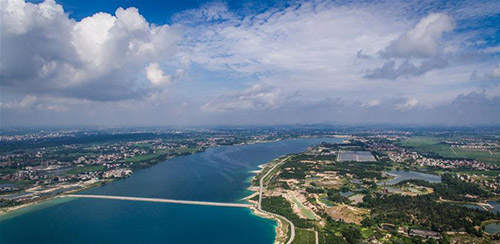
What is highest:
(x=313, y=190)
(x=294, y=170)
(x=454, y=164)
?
(x=294, y=170)

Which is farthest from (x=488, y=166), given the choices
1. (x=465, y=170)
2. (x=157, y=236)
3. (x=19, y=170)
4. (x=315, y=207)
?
(x=19, y=170)

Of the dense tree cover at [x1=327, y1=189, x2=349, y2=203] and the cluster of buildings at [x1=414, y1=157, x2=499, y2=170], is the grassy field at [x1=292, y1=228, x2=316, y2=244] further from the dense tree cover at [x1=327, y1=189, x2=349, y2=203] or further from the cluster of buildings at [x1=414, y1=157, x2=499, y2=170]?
the cluster of buildings at [x1=414, y1=157, x2=499, y2=170]

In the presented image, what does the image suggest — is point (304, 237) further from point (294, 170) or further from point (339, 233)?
point (294, 170)

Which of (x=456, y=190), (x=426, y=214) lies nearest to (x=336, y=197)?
(x=426, y=214)

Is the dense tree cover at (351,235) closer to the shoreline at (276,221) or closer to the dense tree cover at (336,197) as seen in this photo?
the shoreline at (276,221)

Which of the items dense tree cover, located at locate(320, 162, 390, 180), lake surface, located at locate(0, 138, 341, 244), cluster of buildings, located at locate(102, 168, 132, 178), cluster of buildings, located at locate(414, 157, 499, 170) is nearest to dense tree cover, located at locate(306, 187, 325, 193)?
lake surface, located at locate(0, 138, 341, 244)

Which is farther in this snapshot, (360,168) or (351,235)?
(360,168)
